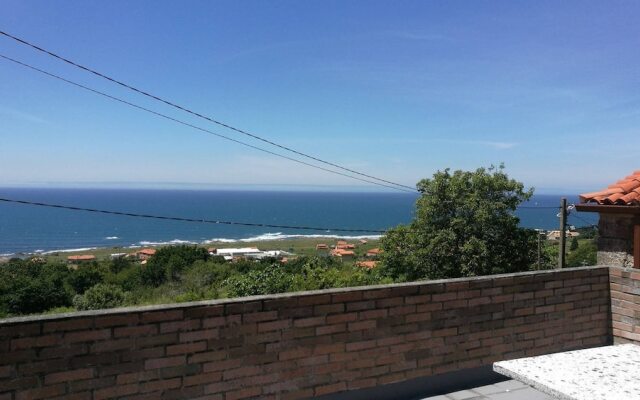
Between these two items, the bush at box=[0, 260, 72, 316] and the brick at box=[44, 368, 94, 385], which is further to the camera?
the bush at box=[0, 260, 72, 316]

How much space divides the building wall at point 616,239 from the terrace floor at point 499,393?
1.76 m

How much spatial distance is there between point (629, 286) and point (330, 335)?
2703 millimetres

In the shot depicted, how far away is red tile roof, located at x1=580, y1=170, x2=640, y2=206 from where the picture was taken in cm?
409

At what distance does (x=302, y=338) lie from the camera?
295cm

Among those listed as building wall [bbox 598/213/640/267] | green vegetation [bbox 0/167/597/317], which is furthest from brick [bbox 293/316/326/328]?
green vegetation [bbox 0/167/597/317]

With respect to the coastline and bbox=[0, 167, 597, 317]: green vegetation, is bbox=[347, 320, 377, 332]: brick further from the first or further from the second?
the coastline

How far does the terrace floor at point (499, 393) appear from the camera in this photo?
10.5 ft

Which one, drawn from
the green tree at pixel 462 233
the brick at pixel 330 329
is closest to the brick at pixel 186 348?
the brick at pixel 330 329

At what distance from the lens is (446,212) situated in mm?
20359

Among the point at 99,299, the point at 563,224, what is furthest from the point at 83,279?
the point at 563,224

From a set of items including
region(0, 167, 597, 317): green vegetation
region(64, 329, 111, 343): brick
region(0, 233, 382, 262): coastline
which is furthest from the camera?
region(0, 233, 382, 262): coastline

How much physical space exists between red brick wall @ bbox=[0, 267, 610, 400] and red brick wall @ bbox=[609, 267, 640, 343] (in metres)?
0.07

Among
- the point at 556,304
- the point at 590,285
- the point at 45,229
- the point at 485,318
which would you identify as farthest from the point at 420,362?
the point at 45,229

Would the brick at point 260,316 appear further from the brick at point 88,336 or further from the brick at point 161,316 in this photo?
the brick at point 88,336
